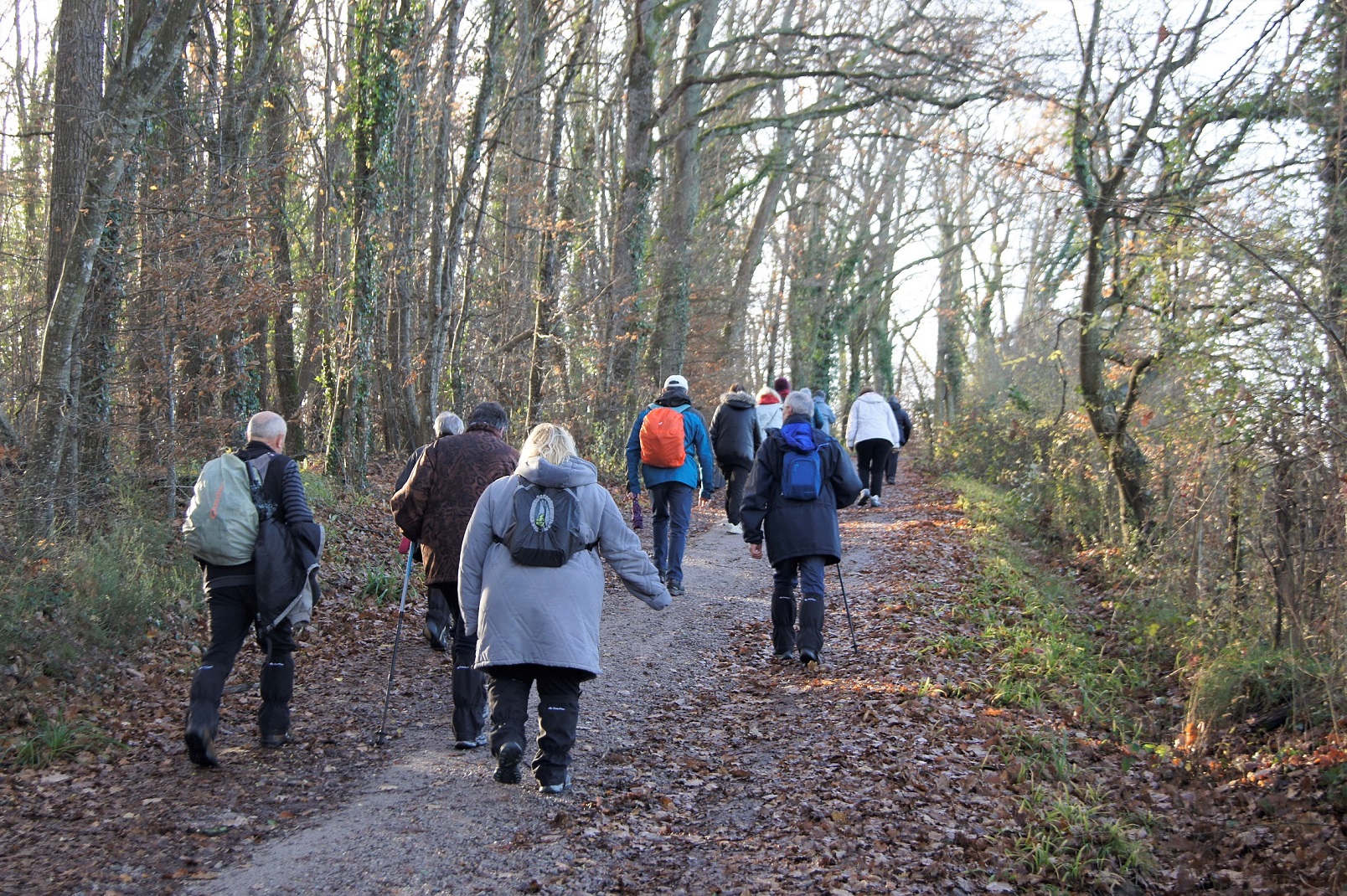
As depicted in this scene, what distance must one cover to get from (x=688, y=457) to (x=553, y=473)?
16.7ft

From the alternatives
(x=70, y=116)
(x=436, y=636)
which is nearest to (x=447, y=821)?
→ (x=436, y=636)

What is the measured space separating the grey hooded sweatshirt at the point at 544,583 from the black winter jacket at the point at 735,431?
6980 millimetres

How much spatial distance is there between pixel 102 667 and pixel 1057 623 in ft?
25.5

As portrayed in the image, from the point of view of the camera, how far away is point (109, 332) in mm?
9078

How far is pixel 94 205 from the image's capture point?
26.7ft

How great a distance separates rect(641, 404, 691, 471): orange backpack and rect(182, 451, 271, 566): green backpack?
15.9 feet

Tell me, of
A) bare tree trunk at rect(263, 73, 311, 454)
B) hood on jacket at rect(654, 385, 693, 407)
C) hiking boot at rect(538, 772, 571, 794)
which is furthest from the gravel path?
bare tree trunk at rect(263, 73, 311, 454)

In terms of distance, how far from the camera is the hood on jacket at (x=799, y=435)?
7734mm

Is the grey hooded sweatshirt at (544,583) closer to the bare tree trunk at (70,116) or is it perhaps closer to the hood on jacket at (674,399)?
the hood on jacket at (674,399)

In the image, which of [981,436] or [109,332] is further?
[981,436]

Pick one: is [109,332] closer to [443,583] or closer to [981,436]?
[443,583]

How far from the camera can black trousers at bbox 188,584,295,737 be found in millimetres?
5672

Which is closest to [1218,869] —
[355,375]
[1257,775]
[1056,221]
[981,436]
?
[1257,775]

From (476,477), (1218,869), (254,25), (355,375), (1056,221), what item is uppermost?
(254,25)
